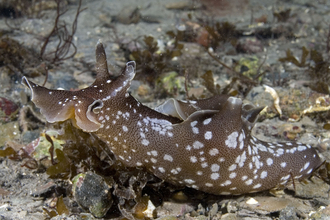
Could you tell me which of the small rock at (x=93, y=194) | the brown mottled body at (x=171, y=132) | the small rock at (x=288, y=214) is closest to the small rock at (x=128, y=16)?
the brown mottled body at (x=171, y=132)

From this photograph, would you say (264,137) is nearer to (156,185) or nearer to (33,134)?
(156,185)

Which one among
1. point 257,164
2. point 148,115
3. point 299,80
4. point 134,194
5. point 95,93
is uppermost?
point 95,93

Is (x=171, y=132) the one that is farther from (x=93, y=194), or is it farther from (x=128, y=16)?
(x=128, y=16)

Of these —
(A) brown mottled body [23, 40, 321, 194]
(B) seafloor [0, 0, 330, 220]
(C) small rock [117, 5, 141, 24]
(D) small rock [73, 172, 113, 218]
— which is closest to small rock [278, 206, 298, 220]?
(B) seafloor [0, 0, 330, 220]

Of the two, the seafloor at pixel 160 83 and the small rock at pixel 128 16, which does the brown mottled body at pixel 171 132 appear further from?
the small rock at pixel 128 16

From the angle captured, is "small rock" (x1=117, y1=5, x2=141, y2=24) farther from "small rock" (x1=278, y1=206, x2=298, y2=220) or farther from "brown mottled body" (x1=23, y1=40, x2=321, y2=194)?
"small rock" (x1=278, y1=206, x2=298, y2=220)

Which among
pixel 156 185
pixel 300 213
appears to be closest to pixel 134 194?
pixel 156 185
